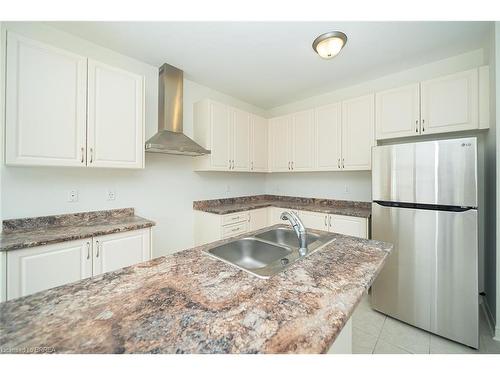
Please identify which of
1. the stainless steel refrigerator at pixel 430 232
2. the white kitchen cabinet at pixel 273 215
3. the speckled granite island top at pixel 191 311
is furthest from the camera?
the white kitchen cabinet at pixel 273 215

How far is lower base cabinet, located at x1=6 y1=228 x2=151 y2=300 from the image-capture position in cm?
126

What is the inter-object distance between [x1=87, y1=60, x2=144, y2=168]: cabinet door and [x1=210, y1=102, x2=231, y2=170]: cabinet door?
2.91ft

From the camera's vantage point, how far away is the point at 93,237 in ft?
5.04

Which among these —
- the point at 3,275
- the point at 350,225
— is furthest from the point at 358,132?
the point at 3,275

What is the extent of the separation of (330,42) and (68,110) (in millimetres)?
2084

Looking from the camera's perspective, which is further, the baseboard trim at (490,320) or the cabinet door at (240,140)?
the cabinet door at (240,140)

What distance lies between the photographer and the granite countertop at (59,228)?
133 cm

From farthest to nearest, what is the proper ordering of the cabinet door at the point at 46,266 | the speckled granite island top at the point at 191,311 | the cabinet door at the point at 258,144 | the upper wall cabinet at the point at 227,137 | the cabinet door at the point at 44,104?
1. the cabinet door at the point at 258,144
2. the upper wall cabinet at the point at 227,137
3. the cabinet door at the point at 44,104
4. the cabinet door at the point at 46,266
5. the speckled granite island top at the point at 191,311

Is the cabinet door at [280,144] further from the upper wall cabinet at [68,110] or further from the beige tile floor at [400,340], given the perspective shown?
the beige tile floor at [400,340]

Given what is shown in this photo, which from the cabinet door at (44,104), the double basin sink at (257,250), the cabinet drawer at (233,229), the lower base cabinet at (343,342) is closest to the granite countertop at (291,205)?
the cabinet drawer at (233,229)

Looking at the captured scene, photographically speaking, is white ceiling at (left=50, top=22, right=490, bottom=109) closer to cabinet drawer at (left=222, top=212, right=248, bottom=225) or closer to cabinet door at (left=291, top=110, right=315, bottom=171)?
cabinet door at (left=291, top=110, right=315, bottom=171)

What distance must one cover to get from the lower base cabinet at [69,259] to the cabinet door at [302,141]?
2165 mm

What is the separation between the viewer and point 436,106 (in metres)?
1.97

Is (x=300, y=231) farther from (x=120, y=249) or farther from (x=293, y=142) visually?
(x=293, y=142)
